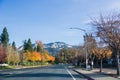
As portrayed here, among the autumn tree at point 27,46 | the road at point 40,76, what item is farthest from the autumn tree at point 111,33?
the autumn tree at point 27,46

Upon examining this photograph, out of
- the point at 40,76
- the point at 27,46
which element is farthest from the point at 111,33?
the point at 27,46

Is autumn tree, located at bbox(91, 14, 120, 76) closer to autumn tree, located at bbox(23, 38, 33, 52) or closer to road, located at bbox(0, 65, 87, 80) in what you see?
road, located at bbox(0, 65, 87, 80)

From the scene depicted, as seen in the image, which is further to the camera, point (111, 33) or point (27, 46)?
point (27, 46)

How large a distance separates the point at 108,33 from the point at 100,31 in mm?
1881

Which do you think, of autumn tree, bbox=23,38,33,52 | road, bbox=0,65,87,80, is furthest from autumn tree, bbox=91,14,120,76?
autumn tree, bbox=23,38,33,52

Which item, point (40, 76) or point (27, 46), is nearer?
point (40, 76)

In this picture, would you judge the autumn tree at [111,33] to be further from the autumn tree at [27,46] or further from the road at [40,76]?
the autumn tree at [27,46]

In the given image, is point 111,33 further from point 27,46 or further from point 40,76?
point 27,46

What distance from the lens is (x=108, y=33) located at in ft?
132

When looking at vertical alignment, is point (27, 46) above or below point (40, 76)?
above

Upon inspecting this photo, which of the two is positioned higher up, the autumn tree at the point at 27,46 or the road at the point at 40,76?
the autumn tree at the point at 27,46

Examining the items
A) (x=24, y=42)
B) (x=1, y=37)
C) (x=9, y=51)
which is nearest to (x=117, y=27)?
(x=9, y=51)

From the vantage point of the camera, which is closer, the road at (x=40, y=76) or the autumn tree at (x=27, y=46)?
the road at (x=40, y=76)

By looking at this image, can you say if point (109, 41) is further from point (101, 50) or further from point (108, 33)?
point (101, 50)
